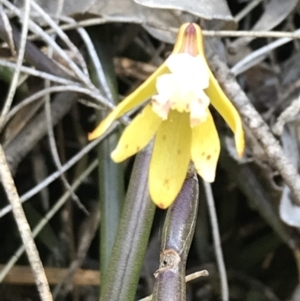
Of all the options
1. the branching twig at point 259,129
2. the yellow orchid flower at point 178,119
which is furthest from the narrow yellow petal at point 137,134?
the branching twig at point 259,129

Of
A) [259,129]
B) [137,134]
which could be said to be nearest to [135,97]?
[137,134]

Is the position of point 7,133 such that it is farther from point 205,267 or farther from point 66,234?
point 205,267

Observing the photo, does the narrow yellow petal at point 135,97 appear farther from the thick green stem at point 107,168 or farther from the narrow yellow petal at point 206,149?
the thick green stem at point 107,168

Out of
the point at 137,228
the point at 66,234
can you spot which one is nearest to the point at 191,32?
the point at 137,228

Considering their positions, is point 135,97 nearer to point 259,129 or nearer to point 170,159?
point 170,159

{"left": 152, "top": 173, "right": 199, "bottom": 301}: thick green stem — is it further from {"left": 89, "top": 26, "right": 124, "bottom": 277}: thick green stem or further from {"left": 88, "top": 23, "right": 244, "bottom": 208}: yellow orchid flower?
{"left": 89, "top": 26, "right": 124, "bottom": 277}: thick green stem

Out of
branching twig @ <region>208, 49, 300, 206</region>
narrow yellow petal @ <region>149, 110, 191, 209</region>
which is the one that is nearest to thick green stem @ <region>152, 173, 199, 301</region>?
narrow yellow petal @ <region>149, 110, 191, 209</region>
